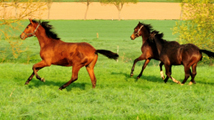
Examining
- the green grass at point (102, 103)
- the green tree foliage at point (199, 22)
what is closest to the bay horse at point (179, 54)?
the green grass at point (102, 103)

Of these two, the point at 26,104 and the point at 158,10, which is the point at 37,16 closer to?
the point at 26,104

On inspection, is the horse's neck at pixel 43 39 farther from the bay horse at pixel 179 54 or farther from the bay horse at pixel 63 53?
the bay horse at pixel 179 54

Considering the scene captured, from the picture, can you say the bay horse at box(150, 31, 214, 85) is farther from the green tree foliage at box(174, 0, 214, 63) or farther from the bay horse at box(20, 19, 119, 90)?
the green tree foliage at box(174, 0, 214, 63)

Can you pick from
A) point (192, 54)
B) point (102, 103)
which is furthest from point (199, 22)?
point (102, 103)

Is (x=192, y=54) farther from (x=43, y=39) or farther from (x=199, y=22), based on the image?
(x=199, y=22)

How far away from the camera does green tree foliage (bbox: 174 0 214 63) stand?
61.0 ft

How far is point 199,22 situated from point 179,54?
8.11 meters

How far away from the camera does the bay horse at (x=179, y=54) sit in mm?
11461

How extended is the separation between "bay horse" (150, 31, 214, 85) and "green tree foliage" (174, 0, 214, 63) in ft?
21.3

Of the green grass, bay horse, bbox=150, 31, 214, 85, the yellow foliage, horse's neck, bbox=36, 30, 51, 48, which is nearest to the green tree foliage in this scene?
the yellow foliage

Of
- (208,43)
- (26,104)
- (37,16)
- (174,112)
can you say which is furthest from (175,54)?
(208,43)

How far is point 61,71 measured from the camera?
53.1ft

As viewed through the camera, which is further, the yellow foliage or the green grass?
the yellow foliage

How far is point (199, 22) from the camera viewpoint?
19.0 meters
